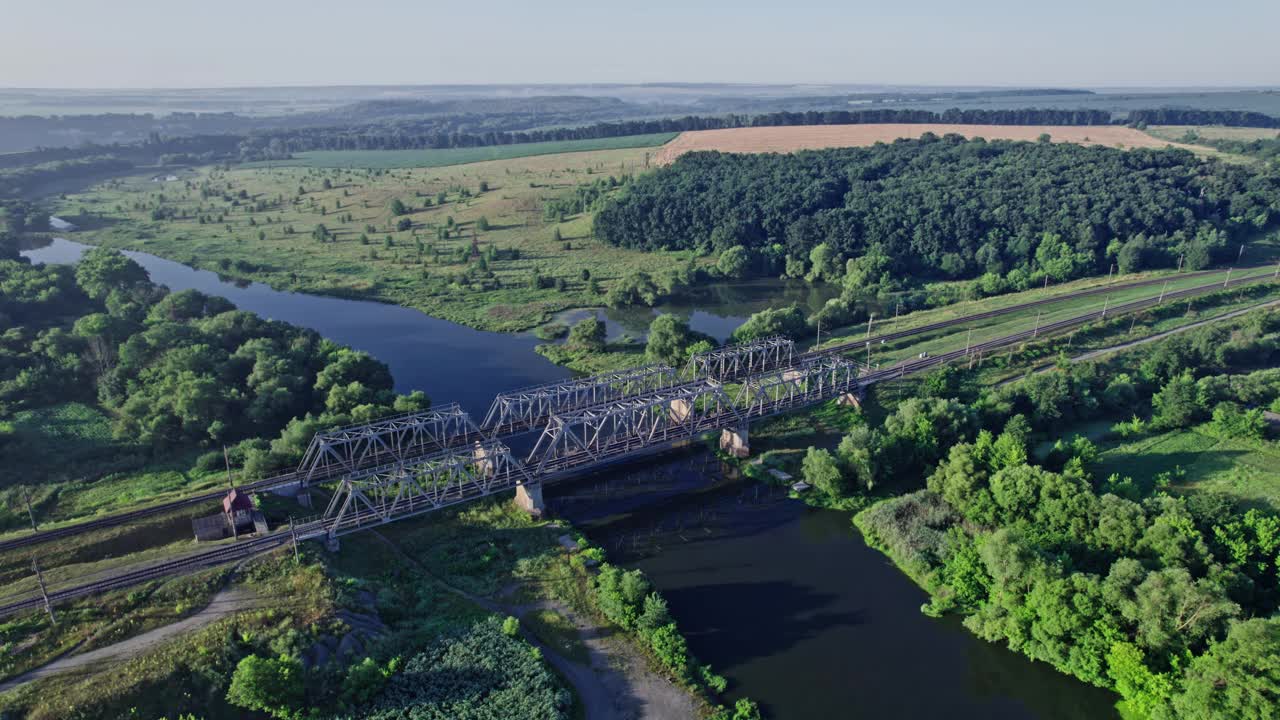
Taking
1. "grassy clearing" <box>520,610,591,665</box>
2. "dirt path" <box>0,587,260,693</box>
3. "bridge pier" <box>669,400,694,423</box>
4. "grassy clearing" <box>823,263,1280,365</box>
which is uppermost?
"grassy clearing" <box>823,263,1280,365</box>

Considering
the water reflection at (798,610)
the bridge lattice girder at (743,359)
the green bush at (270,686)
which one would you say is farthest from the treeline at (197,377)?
the bridge lattice girder at (743,359)

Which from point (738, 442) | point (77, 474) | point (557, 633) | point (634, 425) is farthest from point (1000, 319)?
point (77, 474)

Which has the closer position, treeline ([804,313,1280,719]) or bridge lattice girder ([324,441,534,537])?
treeline ([804,313,1280,719])

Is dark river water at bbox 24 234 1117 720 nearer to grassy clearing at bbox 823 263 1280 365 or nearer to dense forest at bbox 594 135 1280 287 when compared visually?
grassy clearing at bbox 823 263 1280 365

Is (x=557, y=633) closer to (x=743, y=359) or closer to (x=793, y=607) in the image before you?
(x=793, y=607)

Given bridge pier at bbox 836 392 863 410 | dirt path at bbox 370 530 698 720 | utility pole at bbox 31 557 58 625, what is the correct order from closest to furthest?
dirt path at bbox 370 530 698 720 → utility pole at bbox 31 557 58 625 → bridge pier at bbox 836 392 863 410

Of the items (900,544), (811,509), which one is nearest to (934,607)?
(900,544)

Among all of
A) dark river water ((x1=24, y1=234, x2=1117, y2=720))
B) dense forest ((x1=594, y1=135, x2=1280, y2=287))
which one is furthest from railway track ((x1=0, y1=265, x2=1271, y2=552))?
dark river water ((x1=24, y1=234, x2=1117, y2=720))
